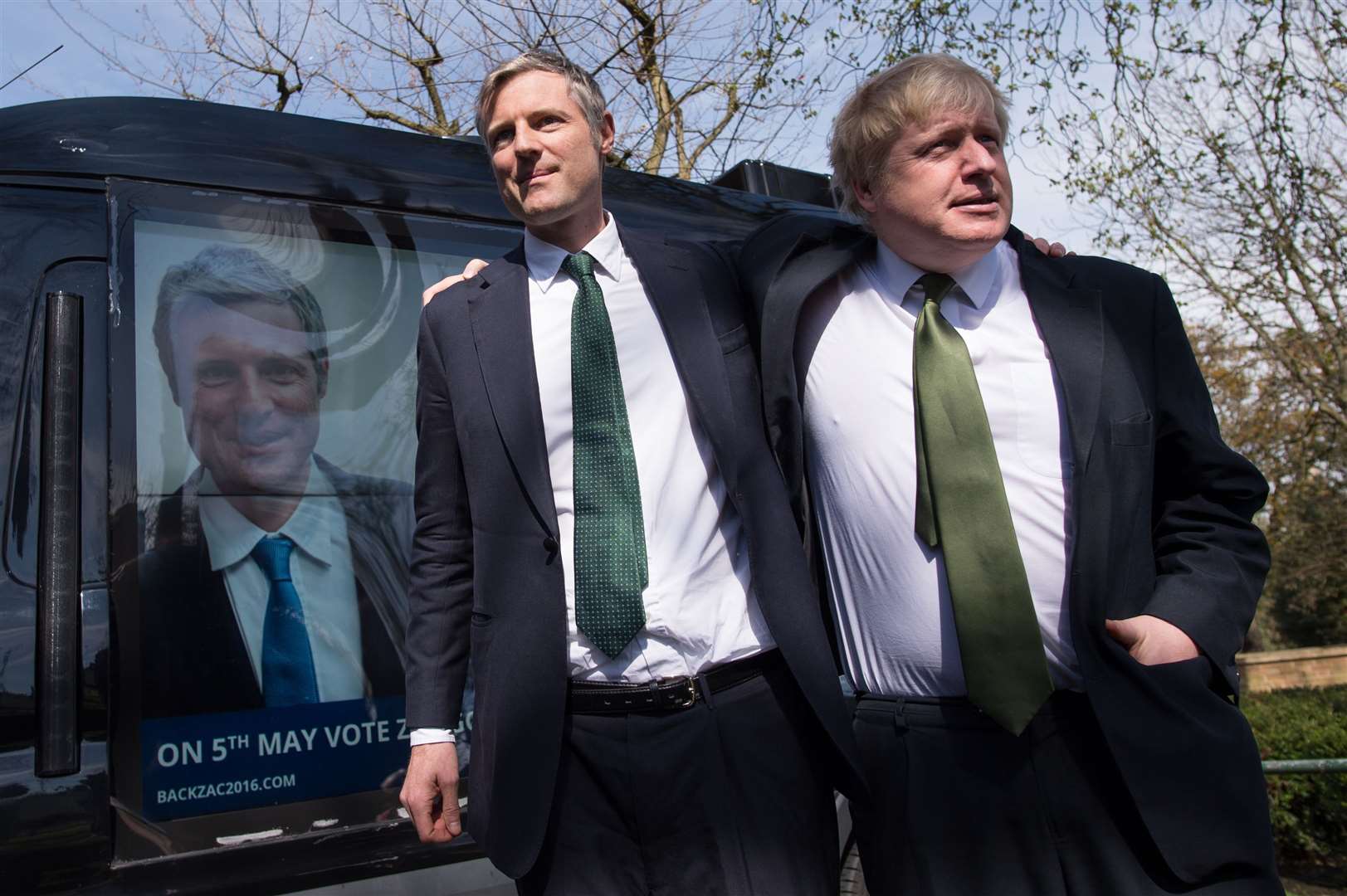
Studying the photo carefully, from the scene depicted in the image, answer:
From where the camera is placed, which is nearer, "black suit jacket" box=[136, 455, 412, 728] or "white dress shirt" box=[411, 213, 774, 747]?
"white dress shirt" box=[411, 213, 774, 747]

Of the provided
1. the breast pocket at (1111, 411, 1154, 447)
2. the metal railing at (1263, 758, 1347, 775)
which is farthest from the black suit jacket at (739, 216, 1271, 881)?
the metal railing at (1263, 758, 1347, 775)

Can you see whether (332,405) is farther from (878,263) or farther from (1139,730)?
(1139,730)

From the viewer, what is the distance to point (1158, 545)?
1.89m

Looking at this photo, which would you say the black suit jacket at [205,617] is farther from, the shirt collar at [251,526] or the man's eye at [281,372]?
the man's eye at [281,372]

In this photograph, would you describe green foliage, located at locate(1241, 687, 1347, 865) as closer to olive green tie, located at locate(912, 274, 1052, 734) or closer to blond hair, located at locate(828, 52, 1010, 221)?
olive green tie, located at locate(912, 274, 1052, 734)

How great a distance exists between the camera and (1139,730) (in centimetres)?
175

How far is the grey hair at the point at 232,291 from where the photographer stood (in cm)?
280

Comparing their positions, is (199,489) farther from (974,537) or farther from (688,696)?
(974,537)

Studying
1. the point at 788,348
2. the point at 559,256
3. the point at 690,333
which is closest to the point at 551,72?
the point at 559,256

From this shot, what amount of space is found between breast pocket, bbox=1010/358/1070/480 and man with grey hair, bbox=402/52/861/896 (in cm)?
40

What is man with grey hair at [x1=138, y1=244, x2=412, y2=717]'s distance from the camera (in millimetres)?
2668

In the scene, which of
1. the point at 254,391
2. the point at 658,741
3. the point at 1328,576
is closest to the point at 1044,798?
the point at 658,741

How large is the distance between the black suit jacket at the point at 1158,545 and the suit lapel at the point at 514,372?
0.43m

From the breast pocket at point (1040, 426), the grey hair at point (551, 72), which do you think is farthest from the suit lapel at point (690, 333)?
the breast pocket at point (1040, 426)
